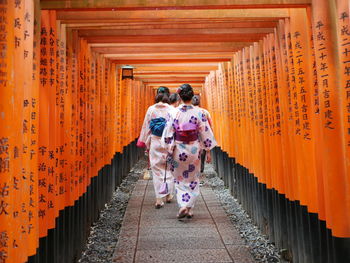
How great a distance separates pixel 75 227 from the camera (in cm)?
409

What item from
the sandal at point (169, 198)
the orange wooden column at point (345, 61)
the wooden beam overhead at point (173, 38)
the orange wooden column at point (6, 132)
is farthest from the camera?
the sandal at point (169, 198)

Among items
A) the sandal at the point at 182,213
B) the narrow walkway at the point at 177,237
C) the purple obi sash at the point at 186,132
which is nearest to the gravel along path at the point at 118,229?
the narrow walkway at the point at 177,237

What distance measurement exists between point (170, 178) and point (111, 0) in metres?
4.21

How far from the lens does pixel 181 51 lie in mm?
5531

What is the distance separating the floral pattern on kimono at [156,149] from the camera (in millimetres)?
6484

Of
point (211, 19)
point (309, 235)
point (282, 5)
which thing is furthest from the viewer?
point (211, 19)

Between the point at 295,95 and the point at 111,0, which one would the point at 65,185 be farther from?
the point at 295,95

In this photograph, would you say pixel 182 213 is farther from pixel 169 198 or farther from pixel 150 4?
pixel 150 4

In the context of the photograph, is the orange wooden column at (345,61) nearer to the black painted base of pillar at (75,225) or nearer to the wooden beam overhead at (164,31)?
the wooden beam overhead at (164,31)

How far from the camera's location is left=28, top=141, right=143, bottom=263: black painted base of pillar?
9.95 feet

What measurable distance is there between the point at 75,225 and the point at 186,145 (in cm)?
225

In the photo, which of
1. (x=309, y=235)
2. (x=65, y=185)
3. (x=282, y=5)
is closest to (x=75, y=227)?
(x=65, y=185)

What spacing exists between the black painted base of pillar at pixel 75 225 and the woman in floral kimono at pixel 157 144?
3.23 ft

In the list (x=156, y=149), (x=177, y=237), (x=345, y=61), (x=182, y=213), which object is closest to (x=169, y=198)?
(x=156, y=149)
